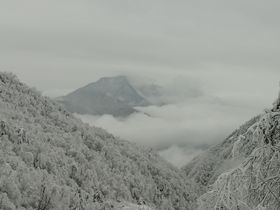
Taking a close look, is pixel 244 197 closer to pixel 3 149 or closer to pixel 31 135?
pixel 3 149

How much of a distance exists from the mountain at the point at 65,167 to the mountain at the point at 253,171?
224 cm

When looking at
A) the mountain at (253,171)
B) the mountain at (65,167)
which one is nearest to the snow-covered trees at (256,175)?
the mountain at (253,171)

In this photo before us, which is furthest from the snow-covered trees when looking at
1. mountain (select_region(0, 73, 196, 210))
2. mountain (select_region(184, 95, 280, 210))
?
mountain (select_region(0, 73, 196, 210))

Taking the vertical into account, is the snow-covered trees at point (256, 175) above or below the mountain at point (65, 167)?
above

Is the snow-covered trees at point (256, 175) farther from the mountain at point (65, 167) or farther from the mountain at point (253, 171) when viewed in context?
the mountain at point (65, 167)

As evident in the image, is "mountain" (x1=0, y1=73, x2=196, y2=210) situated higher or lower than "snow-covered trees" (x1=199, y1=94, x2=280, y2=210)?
lower

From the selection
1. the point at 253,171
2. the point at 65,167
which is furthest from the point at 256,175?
the point at 65,167

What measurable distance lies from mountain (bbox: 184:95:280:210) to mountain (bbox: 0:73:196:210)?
7.36ft

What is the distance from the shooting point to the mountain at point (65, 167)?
91.0 ft

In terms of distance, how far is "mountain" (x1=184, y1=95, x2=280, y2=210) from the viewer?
5.90 meters

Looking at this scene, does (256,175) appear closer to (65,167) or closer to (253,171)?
(253,171)

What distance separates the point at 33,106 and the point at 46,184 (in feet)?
122

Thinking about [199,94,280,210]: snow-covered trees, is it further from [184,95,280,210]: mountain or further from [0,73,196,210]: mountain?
[0,73,196,210]: mountain

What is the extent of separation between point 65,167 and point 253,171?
3721 centimetres
